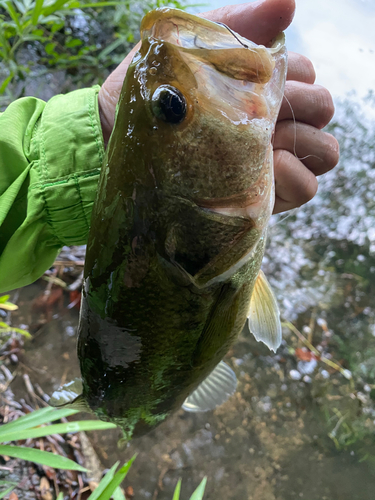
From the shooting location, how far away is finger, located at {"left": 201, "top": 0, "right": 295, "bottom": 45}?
87 centimetres

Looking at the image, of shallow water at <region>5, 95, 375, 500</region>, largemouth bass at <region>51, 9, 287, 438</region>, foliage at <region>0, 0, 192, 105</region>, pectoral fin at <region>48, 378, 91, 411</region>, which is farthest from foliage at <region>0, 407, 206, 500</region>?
foliage at <region>0, 0, 192, 105</region>

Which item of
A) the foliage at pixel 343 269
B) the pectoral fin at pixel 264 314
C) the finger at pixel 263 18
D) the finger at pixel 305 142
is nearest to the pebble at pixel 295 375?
the foliage at pixel 343 269

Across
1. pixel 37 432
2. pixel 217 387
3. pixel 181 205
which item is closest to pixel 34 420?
pixel 37 432

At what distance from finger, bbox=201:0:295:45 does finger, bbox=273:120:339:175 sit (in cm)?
27

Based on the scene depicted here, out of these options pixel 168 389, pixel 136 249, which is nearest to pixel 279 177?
pixel 136 249

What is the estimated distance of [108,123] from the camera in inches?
49.0

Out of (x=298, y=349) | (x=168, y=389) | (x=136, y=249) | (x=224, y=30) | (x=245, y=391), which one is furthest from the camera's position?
(x=298, y=349)

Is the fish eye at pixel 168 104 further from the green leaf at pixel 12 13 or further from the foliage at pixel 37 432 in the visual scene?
the green leaf at pixel 12 13

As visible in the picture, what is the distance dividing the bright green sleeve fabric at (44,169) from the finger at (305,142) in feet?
1.89

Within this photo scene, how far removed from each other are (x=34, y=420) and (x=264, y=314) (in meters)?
1.38

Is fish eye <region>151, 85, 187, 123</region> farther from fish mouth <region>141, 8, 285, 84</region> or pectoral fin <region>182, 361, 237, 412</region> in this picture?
pectoral fin <region>182, 361, 237, 412</region>

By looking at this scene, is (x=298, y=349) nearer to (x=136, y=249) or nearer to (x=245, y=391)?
(x=245, y=391)

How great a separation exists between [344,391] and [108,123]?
8.48 ft

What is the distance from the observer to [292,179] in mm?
1121
